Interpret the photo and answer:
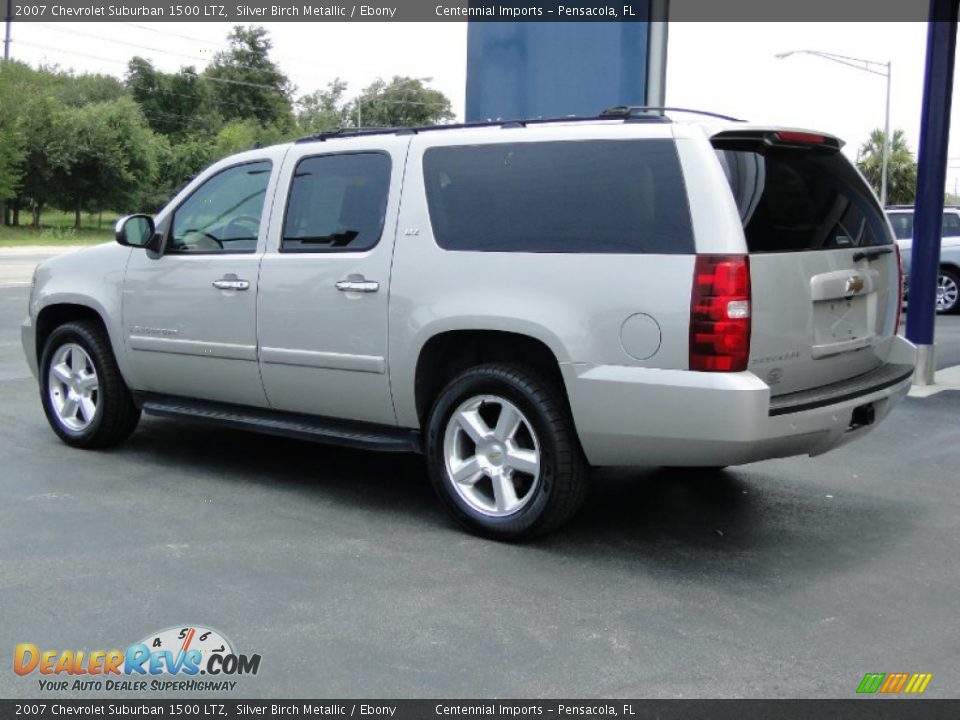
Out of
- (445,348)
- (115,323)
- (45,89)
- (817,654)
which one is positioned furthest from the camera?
(45,89)

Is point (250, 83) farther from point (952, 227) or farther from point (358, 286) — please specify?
Result: point (358, 286)

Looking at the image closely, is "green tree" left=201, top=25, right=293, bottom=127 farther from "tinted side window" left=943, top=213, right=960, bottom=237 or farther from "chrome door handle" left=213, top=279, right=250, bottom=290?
"chrome door handle" left=213, top=279, right=250, bottom=290

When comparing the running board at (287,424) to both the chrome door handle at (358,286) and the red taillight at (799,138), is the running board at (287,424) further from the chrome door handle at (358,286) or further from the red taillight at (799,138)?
the red taillight at (799,138)

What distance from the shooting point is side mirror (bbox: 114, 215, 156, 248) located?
6434 mm

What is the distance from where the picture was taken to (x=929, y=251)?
382 inches

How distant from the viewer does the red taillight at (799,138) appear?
4.89m

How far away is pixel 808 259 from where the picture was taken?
4.87 meters

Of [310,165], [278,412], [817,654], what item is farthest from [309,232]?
[817,654]

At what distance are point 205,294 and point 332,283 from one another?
3.15 feet

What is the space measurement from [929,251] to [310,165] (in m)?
6.06

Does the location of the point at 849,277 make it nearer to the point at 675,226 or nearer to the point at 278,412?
the point at 675,226

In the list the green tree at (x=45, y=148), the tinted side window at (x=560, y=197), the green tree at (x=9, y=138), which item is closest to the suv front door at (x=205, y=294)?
the tinted side window at (x=560, y=197)

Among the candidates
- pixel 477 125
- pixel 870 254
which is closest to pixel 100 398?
pixel 477 125

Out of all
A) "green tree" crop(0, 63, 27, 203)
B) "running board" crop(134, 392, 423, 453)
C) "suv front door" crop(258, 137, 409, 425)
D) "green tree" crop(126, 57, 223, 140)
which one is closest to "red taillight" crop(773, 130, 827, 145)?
"suv front door" crop(258, 137, 409, 425)
